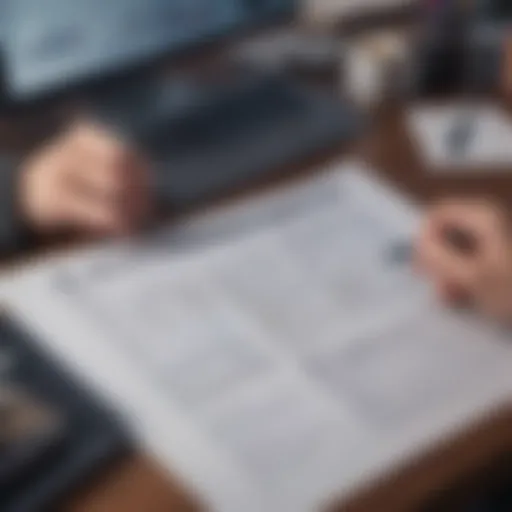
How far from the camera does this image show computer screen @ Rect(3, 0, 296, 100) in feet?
3.65

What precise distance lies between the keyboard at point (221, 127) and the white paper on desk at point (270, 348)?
0.27 feet

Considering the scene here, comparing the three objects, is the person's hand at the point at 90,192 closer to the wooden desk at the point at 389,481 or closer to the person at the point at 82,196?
the person at the point at 82,196

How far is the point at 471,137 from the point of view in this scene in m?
1.29

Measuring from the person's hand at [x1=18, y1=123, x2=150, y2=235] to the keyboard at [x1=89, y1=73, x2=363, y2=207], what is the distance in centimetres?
7

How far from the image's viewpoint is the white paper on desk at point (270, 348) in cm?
82

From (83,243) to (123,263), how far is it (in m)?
0.06

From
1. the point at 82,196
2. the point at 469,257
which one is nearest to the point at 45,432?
the point at 82,196

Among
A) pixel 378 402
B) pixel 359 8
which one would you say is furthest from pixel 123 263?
pixel 359 8

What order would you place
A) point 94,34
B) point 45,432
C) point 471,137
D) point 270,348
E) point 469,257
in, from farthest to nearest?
1. point 471,137
2. point 94,34
3. point 469,257
4. point 270,348
5. point 45,432

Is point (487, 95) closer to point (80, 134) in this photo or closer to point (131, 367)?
point (80, 134)

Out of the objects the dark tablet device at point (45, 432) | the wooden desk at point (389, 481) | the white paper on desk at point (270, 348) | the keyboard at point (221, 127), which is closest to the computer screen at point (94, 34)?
the keyboard at point (221, 127)

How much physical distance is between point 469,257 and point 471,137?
0.29 metres

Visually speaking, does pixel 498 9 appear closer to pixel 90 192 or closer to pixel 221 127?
pixel 221 127

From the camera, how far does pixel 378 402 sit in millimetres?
876
